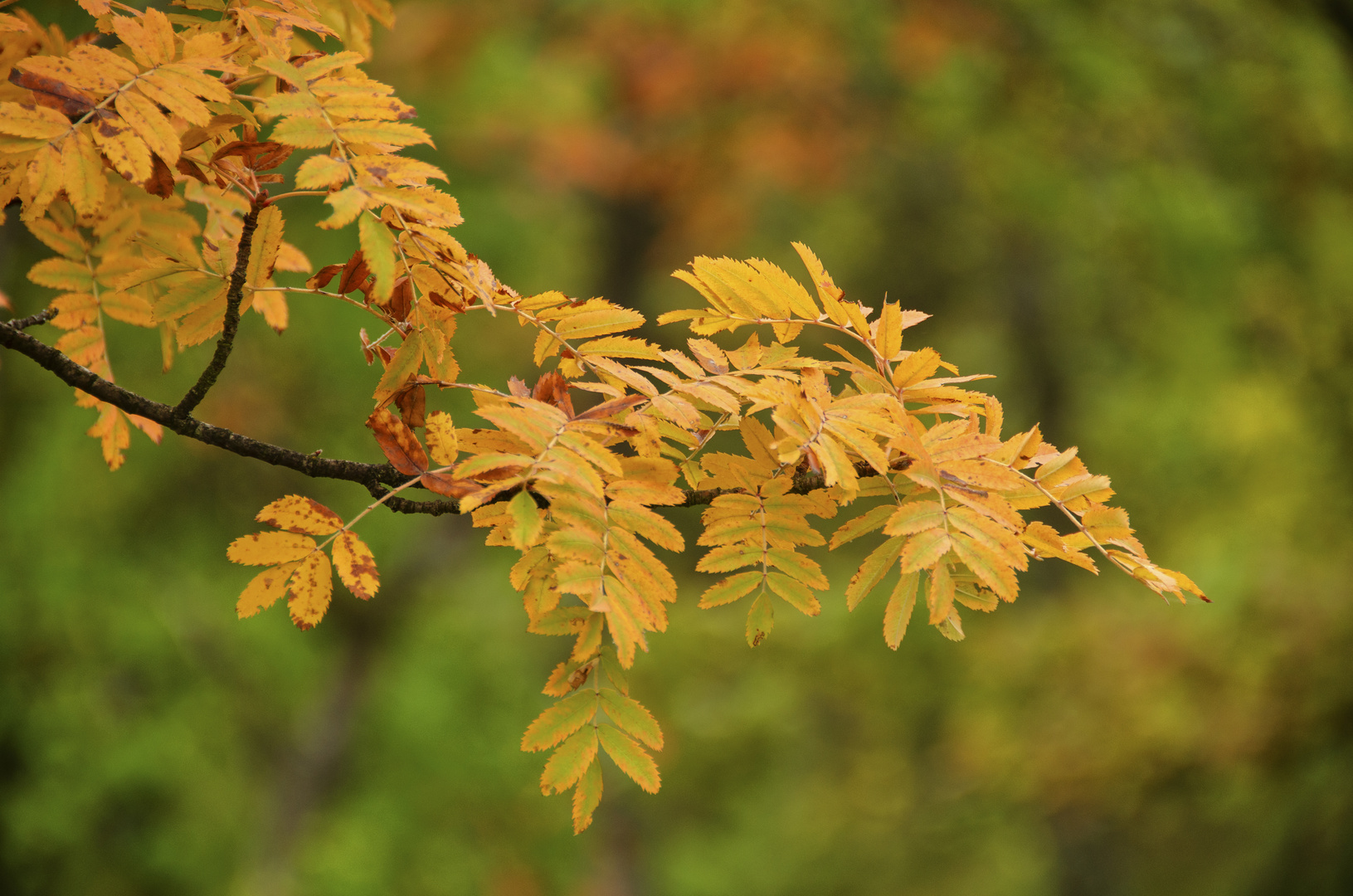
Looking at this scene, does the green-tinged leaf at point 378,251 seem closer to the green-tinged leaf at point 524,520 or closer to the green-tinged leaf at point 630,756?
the green-tinged leaf at point 524,520

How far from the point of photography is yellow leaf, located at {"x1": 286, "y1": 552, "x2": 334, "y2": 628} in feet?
3.31

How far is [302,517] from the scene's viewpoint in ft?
3.34

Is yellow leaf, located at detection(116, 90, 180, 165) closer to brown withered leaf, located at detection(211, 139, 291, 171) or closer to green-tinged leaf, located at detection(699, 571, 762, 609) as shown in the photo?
brown withered leaf, located at detection(211, 139, 291, 171)

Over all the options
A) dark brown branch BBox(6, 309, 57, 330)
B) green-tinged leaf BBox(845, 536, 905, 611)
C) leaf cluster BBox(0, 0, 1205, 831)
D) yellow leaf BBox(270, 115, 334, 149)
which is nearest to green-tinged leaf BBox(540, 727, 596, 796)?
leaf cluster BBox(0, 0, 1205, 831)

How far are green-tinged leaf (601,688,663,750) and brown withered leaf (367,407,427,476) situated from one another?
12.0 inches

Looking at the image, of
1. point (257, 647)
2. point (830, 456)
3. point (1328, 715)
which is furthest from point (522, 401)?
point (257, 647)

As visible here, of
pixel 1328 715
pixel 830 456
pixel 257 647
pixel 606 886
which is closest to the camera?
pixel 830 456

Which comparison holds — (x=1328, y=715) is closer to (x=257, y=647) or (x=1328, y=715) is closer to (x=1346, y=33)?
(x=1346, y=33)

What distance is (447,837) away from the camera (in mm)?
7293

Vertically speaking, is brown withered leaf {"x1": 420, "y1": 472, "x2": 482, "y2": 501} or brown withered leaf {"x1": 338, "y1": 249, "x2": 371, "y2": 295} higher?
brown withered leaf {"x1": 338, "y1": 249, "x2": 371, "y2": 295}

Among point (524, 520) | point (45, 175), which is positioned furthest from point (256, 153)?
point (524, 520)

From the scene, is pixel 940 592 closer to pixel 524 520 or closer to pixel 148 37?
pixel 524 520

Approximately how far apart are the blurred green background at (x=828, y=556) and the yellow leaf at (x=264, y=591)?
7.65ft

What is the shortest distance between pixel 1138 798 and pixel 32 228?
5.00m
